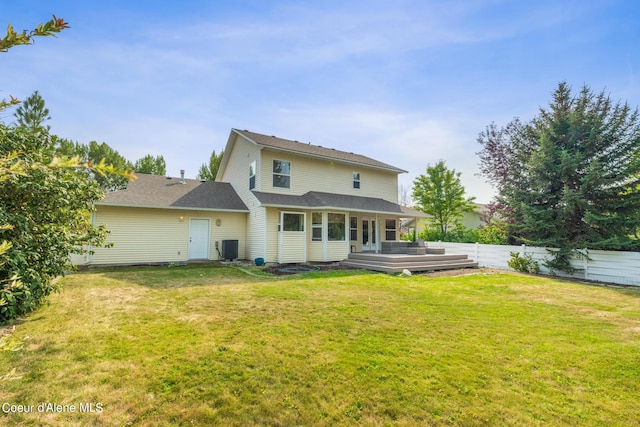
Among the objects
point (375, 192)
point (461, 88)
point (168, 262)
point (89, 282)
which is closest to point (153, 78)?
point (89, 282)

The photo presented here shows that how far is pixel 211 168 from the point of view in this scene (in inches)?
1141

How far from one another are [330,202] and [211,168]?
1961 cm

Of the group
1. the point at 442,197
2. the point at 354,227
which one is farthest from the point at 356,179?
the point at 442,197

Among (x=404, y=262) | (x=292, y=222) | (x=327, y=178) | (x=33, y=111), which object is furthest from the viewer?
(x=33, y=111)

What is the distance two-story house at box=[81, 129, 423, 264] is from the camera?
12.3 metres

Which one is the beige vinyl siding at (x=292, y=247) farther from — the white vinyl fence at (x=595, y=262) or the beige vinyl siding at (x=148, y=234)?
the white vinyl fence at (x=595, y=262)

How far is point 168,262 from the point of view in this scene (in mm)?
12781

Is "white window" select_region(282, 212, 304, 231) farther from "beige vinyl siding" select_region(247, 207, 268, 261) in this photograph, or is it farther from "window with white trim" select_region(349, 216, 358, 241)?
"window with white trim" select_region(349, 216, 358, 241)

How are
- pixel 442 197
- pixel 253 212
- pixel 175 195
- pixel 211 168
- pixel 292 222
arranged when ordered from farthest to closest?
pixel 211 168
pixel 442 197
pixel 253 212
pixel 175 195
pixel 292 222

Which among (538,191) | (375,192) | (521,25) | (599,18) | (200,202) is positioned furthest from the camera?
(375,192)

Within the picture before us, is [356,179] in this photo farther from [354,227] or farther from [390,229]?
[390,229]

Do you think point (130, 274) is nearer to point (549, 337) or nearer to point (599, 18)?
point (549, 337)

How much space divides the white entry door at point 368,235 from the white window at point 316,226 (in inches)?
150

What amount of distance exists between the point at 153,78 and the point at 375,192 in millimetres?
12442
